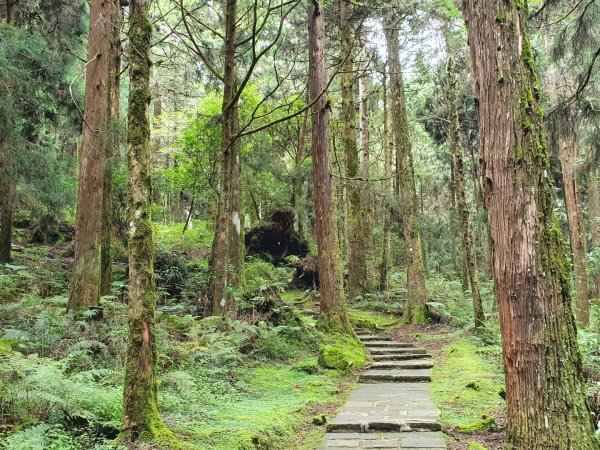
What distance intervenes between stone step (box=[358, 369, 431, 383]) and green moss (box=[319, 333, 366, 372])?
0.41m

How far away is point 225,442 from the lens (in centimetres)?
464

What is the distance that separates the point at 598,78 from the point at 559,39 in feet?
14.7

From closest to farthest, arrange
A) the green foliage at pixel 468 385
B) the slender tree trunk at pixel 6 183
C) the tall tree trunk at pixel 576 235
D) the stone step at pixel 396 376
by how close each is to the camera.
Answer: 1. the green foliage at pixel 468 385
2. the stone step at pixel 396 376
3. the slender tree trunk at pixel 6 183
4. the tall tree trunk at pixel 576 235

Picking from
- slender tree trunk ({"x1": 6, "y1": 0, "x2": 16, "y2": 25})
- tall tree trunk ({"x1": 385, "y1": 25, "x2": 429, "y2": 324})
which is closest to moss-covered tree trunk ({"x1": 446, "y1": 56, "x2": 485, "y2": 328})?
tall tree trunk ({"x1": 385, "y1": 25, "x2": 429, "y2": 324})

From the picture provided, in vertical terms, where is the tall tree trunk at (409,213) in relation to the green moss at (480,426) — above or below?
above

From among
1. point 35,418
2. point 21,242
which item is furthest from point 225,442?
point 21,242

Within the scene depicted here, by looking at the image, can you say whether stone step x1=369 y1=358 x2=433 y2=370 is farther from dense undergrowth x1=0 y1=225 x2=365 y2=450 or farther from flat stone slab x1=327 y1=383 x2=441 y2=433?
flat stone slab x1=327 y1=383 x2=441 y2=433

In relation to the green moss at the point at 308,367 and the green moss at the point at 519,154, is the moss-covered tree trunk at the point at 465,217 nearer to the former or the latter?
the green moss at the point at 308,367

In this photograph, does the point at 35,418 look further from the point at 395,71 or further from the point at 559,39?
the point at 395,71

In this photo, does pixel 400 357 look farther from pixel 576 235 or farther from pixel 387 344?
pixel 576 235

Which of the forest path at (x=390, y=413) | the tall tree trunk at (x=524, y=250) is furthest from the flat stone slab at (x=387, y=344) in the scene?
the tall tree trunk at (x=524, y=250)

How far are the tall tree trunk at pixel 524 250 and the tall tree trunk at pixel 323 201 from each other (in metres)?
7.13

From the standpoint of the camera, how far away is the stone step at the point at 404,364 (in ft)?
31.7

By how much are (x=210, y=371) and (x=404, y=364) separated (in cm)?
452
